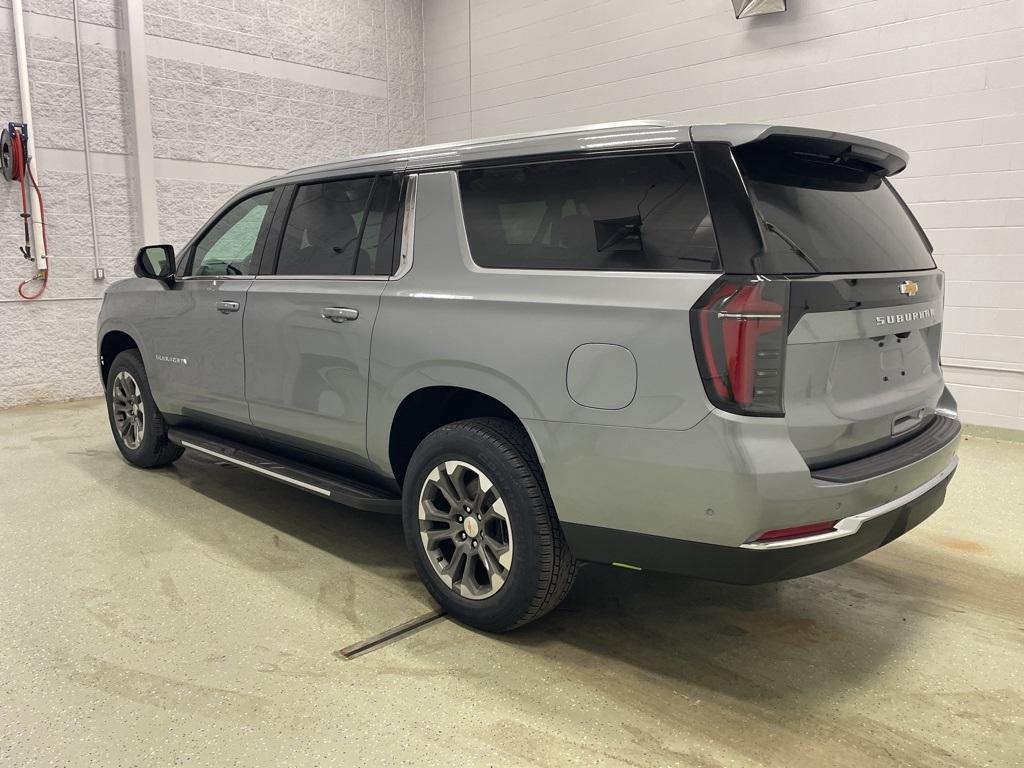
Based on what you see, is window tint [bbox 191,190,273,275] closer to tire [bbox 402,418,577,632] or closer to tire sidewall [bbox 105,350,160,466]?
tire sidewall [bbox 105,350,160,466]

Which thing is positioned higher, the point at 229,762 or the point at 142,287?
the point at 142,287

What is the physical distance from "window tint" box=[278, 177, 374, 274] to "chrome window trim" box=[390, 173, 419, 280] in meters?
0.22

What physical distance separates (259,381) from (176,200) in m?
5.52

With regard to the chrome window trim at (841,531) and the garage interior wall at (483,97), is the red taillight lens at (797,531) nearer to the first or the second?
the chrome window trim at (841,531)

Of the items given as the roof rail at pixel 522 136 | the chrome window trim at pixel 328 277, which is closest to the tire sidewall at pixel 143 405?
the chrome window trim at pixel 328 277

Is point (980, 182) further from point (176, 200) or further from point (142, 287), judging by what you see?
point (176, 200)

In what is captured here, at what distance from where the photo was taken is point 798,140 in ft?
7.29

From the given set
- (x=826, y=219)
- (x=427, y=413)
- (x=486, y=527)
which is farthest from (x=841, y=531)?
(x=427, y=413)

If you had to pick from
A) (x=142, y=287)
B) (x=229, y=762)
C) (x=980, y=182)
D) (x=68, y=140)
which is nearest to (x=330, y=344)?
(x=229, y=762)

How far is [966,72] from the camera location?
569cm

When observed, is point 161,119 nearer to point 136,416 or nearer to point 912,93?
point 136,416

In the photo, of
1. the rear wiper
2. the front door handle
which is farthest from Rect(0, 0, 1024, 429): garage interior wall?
the front door handle

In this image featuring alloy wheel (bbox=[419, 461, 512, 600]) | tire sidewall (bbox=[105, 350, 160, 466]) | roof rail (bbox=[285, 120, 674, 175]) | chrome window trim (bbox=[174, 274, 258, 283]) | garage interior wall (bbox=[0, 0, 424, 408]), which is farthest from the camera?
garage interior wall (bbox=[0, 0, 424, 408])

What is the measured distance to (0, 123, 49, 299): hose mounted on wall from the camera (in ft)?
22.2
